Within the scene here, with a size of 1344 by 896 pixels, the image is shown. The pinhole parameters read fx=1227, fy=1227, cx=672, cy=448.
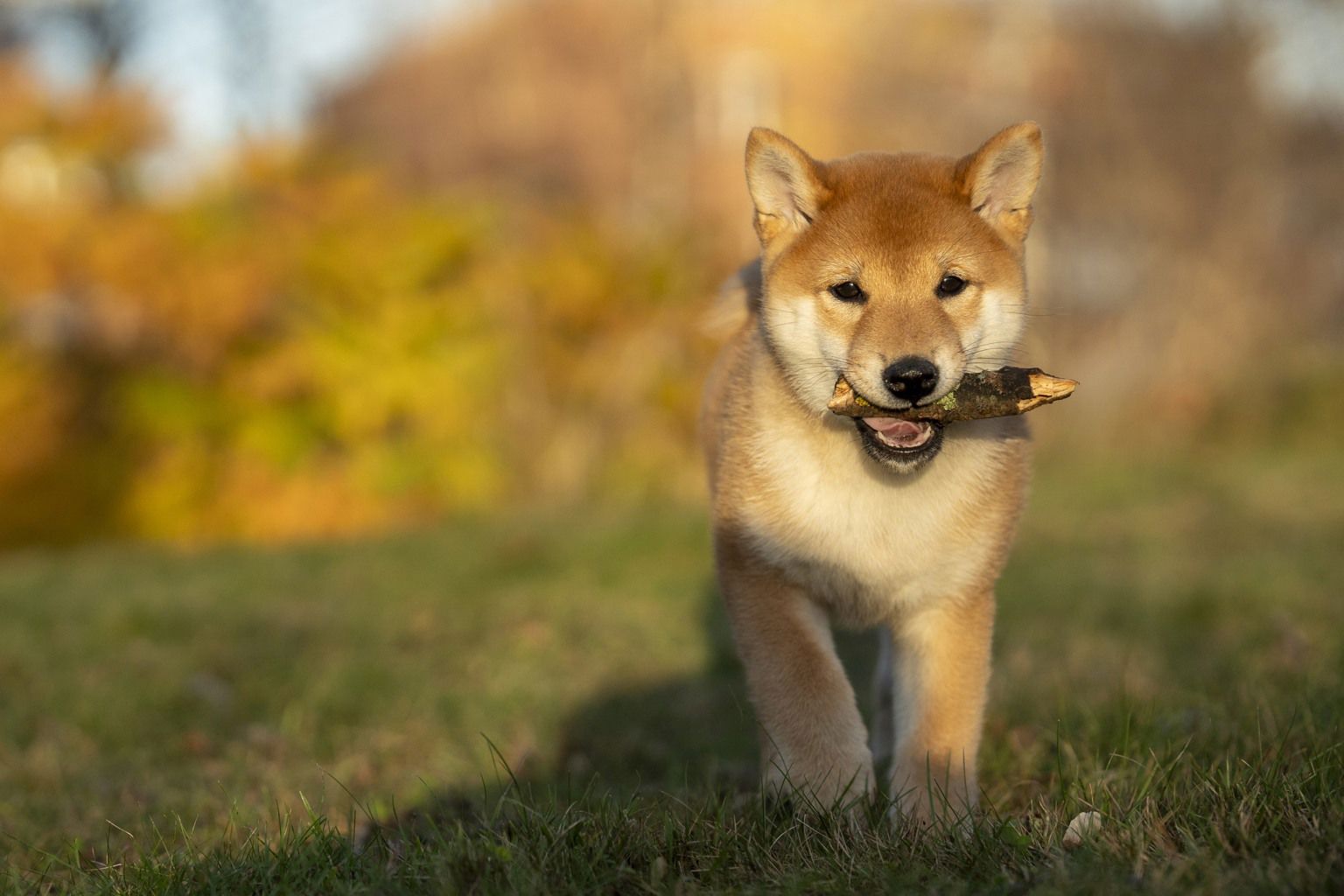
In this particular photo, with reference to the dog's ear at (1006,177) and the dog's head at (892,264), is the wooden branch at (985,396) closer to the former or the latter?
the dog's head at (892,264)

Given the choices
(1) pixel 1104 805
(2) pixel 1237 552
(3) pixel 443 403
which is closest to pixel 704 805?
(1) pixel 1104 805

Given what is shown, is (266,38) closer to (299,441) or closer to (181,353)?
(181,353)

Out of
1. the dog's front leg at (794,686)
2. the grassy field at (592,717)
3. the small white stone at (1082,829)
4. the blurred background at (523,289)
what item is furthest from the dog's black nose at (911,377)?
the blurred background at (523,289)

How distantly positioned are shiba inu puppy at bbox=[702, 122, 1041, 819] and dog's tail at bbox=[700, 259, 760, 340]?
45 centimetres

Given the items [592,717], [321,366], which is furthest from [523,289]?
[592,717]

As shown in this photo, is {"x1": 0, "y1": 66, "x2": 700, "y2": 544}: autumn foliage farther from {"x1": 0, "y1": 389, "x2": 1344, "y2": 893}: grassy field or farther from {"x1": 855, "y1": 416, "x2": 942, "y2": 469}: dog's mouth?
{"x1": 855, "y1": 416, "x2": 942, "y2": 469}: dog's mouth

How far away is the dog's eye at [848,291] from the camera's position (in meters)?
3.17

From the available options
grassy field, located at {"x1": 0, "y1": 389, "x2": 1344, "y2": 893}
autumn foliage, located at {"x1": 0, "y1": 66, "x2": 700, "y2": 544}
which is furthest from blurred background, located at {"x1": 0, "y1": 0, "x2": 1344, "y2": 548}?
grassy field, located at {"x1": 0, "y1": 389, "x2": 1344, "y2": 893}

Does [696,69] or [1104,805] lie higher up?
[696,69]

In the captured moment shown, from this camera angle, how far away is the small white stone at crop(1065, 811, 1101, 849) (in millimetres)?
2387

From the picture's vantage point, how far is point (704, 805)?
8.98 ft

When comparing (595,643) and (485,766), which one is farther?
(595,643)

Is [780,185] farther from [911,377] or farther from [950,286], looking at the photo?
[911,377]

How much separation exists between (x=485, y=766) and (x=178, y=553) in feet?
19.3
